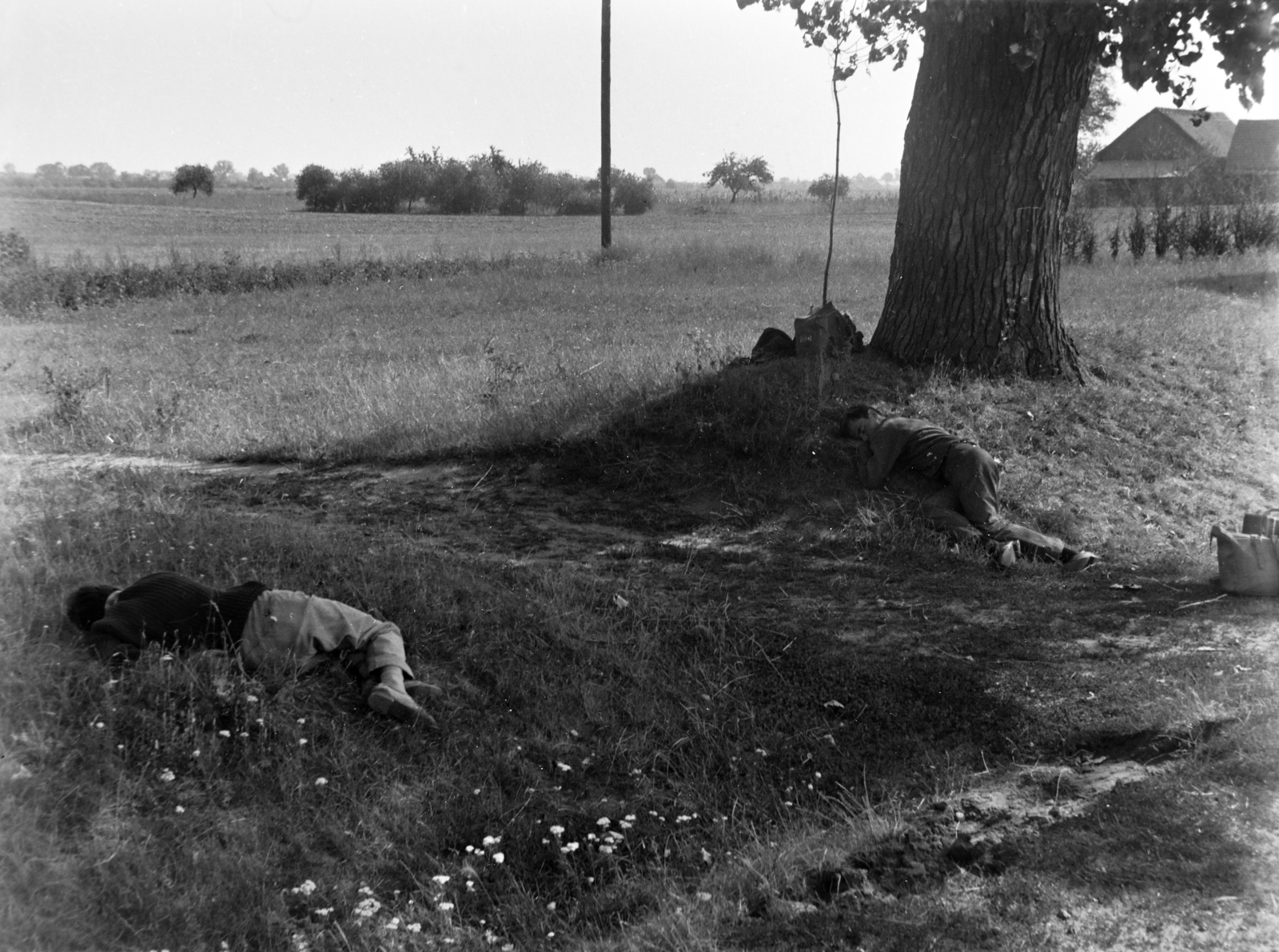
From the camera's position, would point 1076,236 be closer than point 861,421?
No

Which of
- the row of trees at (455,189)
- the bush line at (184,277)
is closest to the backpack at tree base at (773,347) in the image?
the bush line at (184,277)

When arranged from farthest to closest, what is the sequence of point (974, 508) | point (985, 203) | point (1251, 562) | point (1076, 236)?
point (1076, 236)
point (985, 203)
point (974, 508)
point (1251, 562)

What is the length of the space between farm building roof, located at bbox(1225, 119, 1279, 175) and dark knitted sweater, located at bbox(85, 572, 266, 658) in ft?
158

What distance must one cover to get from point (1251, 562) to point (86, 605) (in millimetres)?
6040

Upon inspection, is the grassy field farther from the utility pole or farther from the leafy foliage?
the utility pole

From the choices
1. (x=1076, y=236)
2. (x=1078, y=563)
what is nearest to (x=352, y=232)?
(x=1076, y=236)

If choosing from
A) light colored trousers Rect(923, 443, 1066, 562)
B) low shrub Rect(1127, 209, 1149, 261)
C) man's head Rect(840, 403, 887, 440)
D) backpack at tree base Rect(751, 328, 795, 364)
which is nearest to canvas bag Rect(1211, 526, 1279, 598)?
light colored trousers Rect(923, 443, 1066, 562)

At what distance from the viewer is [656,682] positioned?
17.9 feet

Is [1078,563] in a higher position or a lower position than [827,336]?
lower

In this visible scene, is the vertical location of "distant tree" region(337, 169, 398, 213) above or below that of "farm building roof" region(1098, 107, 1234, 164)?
below

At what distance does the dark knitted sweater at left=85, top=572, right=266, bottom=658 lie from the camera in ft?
15.6

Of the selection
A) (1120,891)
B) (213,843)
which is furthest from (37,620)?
(1120,891)

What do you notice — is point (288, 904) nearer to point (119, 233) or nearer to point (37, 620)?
point (37, 620)

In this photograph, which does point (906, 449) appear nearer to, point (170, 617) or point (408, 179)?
point (170, 617)
